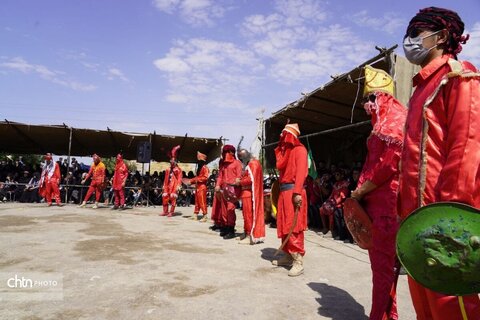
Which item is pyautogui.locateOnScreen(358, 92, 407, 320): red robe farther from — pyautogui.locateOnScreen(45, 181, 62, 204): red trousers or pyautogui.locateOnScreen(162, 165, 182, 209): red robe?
pyautogui.locateOnScreen(45, 181, 62, 204): red trousers

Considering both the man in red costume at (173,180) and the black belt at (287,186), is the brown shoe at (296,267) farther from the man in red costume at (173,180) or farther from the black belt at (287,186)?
the man in red costume at (173,180)

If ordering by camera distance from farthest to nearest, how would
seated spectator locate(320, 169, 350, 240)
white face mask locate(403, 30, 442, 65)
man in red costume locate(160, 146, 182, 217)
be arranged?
man in red costume locate(160, 146, 182, 217)
seated spectator locate(320, 169, 350, 240)
white face mask locate(403, 30, 442, 65)

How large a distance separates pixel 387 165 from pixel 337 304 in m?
1.56

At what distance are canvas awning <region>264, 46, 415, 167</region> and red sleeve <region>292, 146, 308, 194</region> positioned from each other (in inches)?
91.0

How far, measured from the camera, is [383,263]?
9.10 feet

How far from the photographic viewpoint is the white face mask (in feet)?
6.60

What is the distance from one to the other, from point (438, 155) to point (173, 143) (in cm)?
1605

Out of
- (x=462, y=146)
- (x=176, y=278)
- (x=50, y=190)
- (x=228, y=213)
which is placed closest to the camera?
(x=462, y=146)

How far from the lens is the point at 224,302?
3441 mm

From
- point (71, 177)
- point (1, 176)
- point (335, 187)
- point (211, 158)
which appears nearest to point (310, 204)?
point (335, 187)

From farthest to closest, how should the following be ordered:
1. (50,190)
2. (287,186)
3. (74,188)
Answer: (74,188), (50,190), (287,186)

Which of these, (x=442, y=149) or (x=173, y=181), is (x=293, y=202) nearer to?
(x=442, y=149)

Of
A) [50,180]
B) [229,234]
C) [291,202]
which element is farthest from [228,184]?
[50,180]
